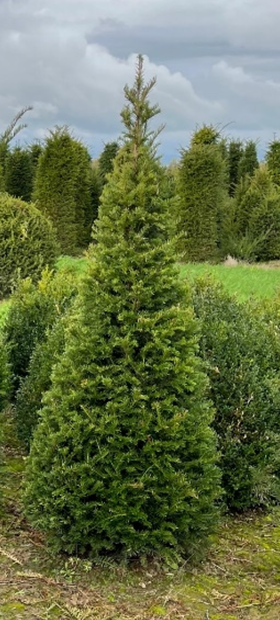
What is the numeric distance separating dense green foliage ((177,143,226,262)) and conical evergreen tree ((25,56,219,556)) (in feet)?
56.4

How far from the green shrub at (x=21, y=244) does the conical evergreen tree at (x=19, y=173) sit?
37.2 feet

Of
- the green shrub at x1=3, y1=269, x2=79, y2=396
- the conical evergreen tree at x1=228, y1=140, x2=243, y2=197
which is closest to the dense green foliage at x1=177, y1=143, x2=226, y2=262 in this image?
the conical evergreen tree at x1=228, y1=140, x2=243, y2=197

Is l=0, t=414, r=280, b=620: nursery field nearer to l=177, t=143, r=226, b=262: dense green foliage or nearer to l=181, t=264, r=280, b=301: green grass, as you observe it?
l=181, t=264, r=280, b=301: green grass

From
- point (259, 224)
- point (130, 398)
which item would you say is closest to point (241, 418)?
point (130, 398)

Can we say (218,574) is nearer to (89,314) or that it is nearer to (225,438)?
(225,438)

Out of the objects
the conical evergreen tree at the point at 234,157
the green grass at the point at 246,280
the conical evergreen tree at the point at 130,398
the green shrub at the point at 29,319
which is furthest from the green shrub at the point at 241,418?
the conical evergreen tree at the point at 234,157

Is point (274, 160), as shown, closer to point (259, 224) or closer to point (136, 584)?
point (259, 224)

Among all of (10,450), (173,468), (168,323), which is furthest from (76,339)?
(10,450)

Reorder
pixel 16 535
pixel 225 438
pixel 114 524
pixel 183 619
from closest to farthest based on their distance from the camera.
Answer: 1. pixel 183 619
2. pixel 114 524
3. pixel 16 535
4. pixel 225 438

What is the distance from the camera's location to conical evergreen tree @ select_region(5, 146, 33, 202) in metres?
24.7

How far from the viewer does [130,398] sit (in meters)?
3.64

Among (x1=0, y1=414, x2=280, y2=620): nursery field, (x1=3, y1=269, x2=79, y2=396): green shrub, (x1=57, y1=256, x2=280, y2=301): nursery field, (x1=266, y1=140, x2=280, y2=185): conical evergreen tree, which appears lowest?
(x1=0, y1=414, x2=280, y2=620): nursery field

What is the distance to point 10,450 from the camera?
5.73 m

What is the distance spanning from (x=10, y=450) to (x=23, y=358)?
1.00m
